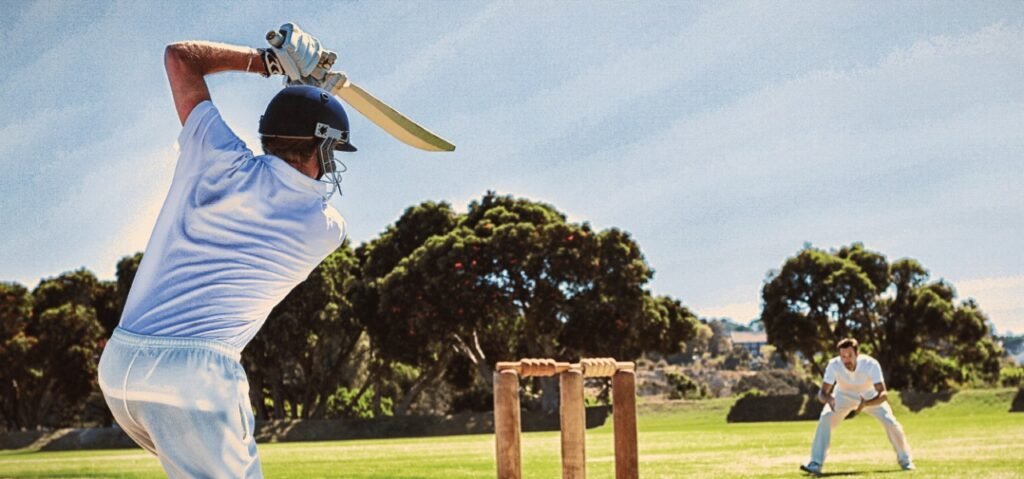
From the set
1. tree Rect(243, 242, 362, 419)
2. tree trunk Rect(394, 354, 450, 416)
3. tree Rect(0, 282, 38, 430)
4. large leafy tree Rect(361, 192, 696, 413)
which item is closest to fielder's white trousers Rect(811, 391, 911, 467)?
large leafy tree Rect(361, 192, 696, 413)

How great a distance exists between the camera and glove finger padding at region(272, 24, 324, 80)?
3.43 meters

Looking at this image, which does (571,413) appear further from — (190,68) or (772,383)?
(772,383)

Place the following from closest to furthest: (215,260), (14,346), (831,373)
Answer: (215,260), (831,373), (14,346)

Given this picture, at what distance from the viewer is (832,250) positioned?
5369cm

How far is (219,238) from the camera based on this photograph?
306cm

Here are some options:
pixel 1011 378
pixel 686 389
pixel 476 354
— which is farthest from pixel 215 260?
pixel 1011 378

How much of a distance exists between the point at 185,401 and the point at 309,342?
43951 millimetres

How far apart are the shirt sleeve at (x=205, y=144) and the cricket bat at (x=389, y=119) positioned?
73 cm

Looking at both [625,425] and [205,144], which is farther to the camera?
[625,425]

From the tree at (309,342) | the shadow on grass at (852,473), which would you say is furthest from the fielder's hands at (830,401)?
the tree at (309,342)

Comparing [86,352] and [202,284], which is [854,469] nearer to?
[202,284]

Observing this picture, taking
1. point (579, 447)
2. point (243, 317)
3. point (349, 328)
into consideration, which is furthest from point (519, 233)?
point (243, 317)

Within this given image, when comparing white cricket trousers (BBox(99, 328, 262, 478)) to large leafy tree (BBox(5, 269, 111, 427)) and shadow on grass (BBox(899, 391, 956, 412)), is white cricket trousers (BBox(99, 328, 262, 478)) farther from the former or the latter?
shadow on grass (BBox(899, 391, 956, 412))

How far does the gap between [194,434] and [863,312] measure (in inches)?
2038
